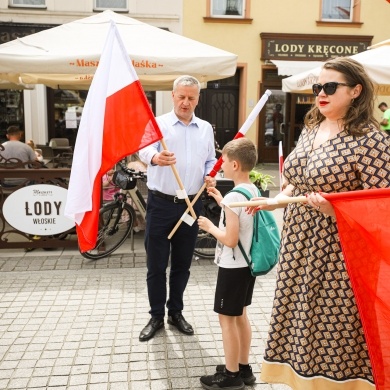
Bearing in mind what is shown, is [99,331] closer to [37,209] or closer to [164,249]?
[164,249]

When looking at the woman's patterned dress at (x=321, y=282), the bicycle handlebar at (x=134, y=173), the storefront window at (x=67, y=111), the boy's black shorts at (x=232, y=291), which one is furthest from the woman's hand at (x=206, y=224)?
the storefront window at (x=67, y=111)

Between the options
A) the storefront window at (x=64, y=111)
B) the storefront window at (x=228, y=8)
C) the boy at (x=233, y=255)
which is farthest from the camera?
the storefront window at (x=228, y=8)

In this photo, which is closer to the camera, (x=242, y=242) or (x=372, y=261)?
(x=372, y=261)

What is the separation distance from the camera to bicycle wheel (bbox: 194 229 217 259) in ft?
19.5

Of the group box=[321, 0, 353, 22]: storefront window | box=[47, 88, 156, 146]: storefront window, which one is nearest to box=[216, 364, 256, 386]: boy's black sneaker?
box=[47, 88, 156, 146]: storefront window

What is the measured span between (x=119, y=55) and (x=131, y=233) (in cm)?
343

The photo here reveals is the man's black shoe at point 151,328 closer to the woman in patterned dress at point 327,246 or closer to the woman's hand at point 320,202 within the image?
the woman in patterned dress at point 327,246

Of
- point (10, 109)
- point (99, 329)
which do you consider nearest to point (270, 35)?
point (10, 109)

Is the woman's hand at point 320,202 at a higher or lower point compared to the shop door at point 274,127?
higher

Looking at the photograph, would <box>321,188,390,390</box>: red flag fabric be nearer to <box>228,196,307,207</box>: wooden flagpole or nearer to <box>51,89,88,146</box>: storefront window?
<box>228,196,307,207</box>: wooden flagpole

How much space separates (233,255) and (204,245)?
3.11 metres

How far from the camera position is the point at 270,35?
15523 millimetres

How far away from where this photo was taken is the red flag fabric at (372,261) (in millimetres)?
2100

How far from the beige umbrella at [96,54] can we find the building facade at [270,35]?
9.04 metres
